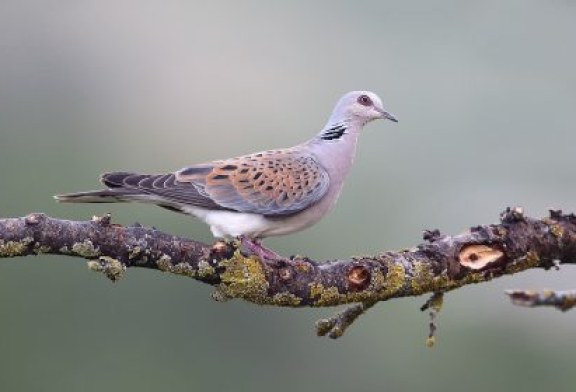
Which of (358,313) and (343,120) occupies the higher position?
(343,120)

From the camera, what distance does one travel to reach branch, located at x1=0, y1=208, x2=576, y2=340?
5.48 metres

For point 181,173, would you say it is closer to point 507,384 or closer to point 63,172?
point 507,384

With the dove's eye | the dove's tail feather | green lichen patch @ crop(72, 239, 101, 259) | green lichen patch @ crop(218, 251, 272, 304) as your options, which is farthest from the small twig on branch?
the dove's eye

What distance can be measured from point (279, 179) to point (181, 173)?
0.59 metres

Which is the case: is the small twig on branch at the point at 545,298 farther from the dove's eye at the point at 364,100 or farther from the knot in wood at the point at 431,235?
the dove's eye at the point at 364,100

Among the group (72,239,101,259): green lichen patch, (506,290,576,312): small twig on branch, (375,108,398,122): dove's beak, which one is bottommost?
(72,239,101,259): green lichen patch

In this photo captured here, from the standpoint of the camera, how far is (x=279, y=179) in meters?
6.98

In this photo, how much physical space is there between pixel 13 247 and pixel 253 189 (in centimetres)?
208

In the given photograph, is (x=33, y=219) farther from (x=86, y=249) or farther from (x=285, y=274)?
(x=285, y=274)

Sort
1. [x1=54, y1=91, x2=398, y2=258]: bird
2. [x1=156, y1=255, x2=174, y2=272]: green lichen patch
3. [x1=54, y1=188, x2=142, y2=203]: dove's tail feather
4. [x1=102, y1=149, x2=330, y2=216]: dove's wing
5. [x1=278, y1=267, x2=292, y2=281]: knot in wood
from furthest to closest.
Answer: [x1=102, y1=149, x2=330, y2=216]: dove's wing
[x1=54, y1=91, x2=398, y2=258]: bird
[x1=54, y1=188, x2=142, y2=203]: dove's tail feather
[x1=278, y1=267, x2=292, y2=281]: knot in wood
[x1=156, y1=255, x2=174, y2=272]: green lichen patch

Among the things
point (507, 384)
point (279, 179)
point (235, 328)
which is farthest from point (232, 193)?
point (235, 328)

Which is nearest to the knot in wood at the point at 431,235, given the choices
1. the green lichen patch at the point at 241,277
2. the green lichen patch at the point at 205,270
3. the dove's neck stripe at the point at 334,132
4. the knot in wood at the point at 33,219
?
the green lichen patch at the point at 241,277

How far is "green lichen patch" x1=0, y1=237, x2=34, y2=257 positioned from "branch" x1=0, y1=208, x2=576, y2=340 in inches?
20.1

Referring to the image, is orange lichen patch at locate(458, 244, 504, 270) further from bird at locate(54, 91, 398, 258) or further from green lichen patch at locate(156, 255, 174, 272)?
green lichen patch at locate(156, 255, 174, 272)
